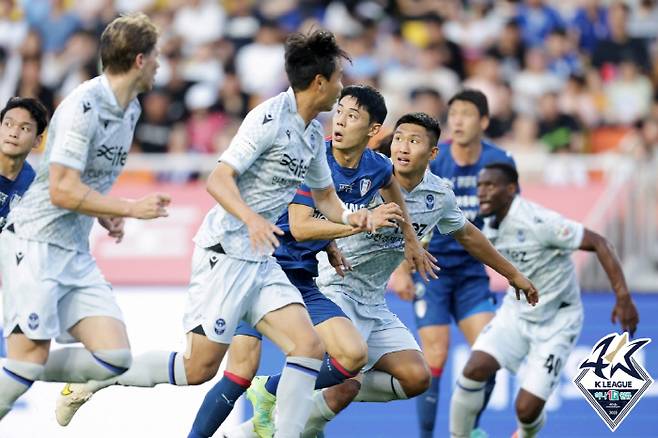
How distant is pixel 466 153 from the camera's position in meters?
9.88

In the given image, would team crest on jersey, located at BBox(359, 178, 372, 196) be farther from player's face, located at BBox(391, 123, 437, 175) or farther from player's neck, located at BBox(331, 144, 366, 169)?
player's face, located at BBox(391, 123, 437, 175)

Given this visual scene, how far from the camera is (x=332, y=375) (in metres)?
7.65

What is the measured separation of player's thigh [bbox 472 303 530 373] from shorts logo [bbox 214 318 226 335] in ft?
8.78

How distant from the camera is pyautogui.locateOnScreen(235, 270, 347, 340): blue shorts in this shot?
760cm

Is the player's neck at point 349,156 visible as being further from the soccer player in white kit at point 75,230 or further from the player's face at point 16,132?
the player's face at point 16,132

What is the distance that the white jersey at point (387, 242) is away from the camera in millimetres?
7961

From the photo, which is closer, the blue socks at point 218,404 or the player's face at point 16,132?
the player's face at point 16,132

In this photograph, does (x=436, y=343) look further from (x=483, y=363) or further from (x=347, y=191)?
(x=347, y=191)

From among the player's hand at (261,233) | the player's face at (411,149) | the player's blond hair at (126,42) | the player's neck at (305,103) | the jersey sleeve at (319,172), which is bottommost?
the player's hand at (261,233)

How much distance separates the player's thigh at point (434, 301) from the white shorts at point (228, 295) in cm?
285

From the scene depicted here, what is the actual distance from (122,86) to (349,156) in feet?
5.28

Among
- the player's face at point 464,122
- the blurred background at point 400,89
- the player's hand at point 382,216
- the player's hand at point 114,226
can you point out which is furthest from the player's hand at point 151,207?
the blurred background at point 400,89

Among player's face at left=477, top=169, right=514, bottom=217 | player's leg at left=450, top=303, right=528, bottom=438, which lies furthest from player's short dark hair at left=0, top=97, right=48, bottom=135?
player's leg at left=450, top=303, right=528, bottom=438

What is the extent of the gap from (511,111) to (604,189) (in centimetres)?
262
